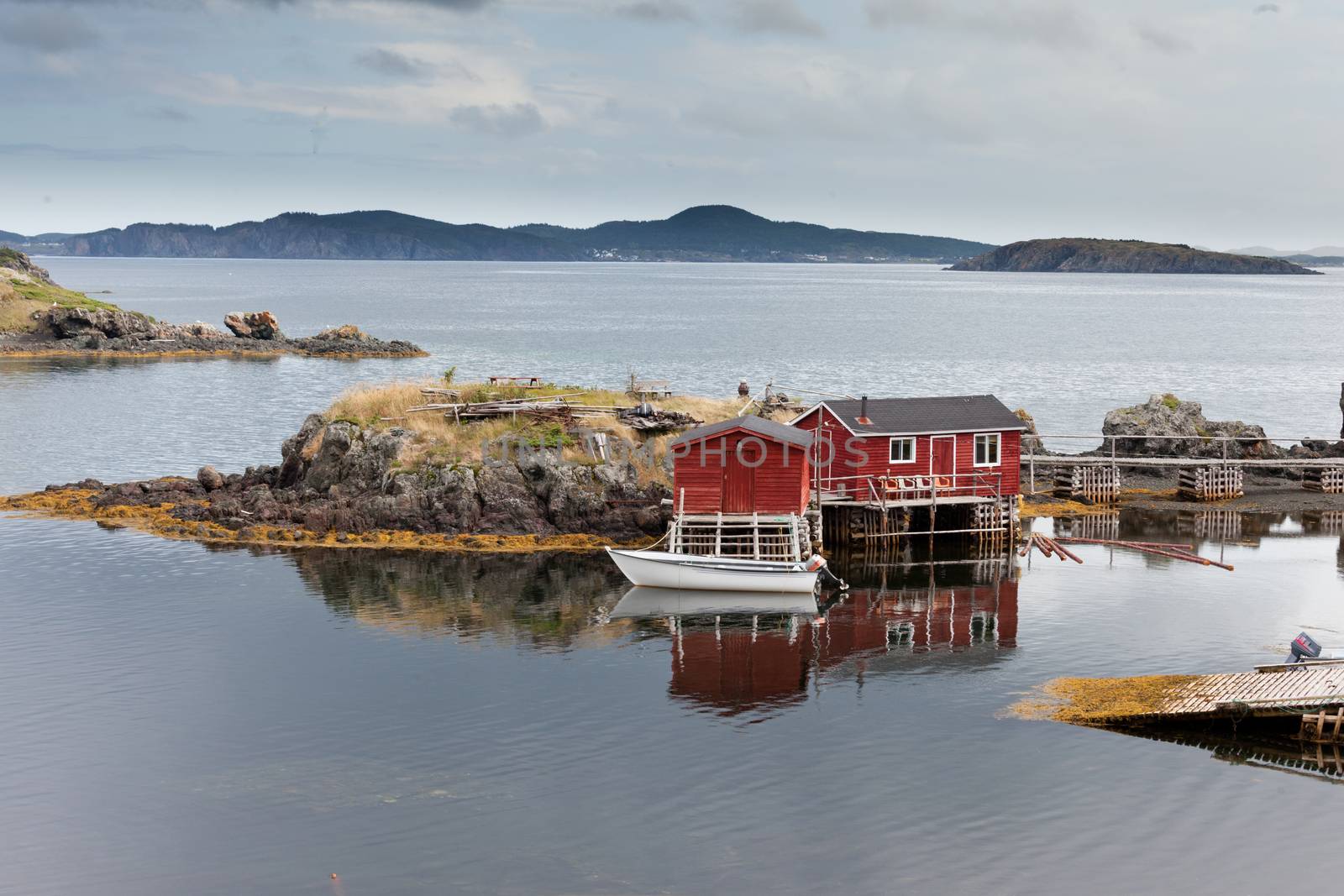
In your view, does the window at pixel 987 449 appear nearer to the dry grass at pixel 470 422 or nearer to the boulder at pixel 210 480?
the dry grass at pixel 470 422

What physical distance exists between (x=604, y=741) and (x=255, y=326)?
131 metres

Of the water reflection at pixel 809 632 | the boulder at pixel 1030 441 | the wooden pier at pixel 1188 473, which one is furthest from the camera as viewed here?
the boulder at pixel 1030 441

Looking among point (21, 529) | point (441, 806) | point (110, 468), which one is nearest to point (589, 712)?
point (441, 806)

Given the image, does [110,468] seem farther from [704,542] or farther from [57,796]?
[57,796]

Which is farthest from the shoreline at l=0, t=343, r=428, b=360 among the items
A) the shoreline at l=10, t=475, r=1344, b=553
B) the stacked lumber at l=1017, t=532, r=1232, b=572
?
the stacked lumber at l=1017, t=532, r=1232, b=572

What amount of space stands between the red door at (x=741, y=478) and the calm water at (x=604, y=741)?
5.13 meters

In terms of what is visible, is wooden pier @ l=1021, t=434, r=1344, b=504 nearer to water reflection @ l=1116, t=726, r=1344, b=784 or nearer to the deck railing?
the deck railing

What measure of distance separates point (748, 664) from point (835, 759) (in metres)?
7.55

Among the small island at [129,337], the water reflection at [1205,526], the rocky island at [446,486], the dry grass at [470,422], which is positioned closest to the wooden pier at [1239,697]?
the water reflection at [1205,526]

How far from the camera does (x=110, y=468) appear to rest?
219 feet

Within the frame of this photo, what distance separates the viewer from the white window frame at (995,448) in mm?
52656

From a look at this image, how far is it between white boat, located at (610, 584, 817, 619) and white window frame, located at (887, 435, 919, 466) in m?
10.4

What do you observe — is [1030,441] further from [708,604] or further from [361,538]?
[361,538]

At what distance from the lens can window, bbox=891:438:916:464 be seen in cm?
5194
